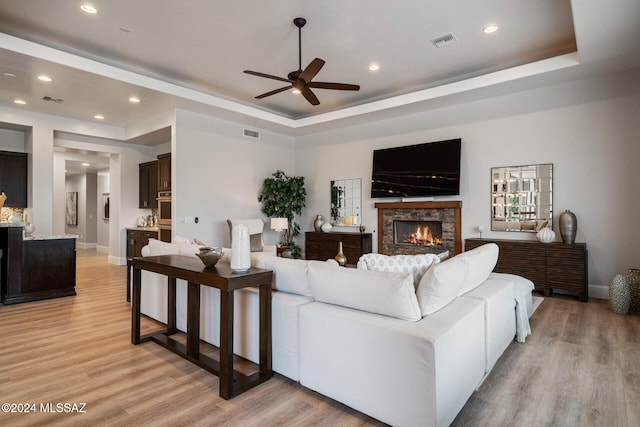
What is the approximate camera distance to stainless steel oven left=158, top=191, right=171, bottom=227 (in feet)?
22.1

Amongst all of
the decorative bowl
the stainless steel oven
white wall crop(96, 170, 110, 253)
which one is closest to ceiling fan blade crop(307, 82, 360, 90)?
the decorative bowl

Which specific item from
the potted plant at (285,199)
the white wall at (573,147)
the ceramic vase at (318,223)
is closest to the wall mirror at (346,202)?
the ceramic vase at (318,223)

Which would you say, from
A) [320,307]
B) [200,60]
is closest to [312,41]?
[200,60]

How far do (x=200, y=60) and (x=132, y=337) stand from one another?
11.8 ft

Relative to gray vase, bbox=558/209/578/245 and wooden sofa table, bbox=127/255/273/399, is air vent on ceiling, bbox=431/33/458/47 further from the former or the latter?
wooden sofa table, bbox=127/255/273/399

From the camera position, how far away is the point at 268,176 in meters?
7.67

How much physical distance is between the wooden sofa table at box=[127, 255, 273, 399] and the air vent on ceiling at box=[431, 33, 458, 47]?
11.6 ft

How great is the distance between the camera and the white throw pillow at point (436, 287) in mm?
2084

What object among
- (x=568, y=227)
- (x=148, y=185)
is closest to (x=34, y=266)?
(x=148, y=185)

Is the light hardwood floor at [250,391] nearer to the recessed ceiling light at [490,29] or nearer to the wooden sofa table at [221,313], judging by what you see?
the wooden sofa table at [221,313]

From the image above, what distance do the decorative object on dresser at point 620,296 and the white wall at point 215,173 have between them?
589 centimetres

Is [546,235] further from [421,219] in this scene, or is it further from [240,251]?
[240,251]

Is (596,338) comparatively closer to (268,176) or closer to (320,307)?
(320,307)

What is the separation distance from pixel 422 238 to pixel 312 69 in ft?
13.1
